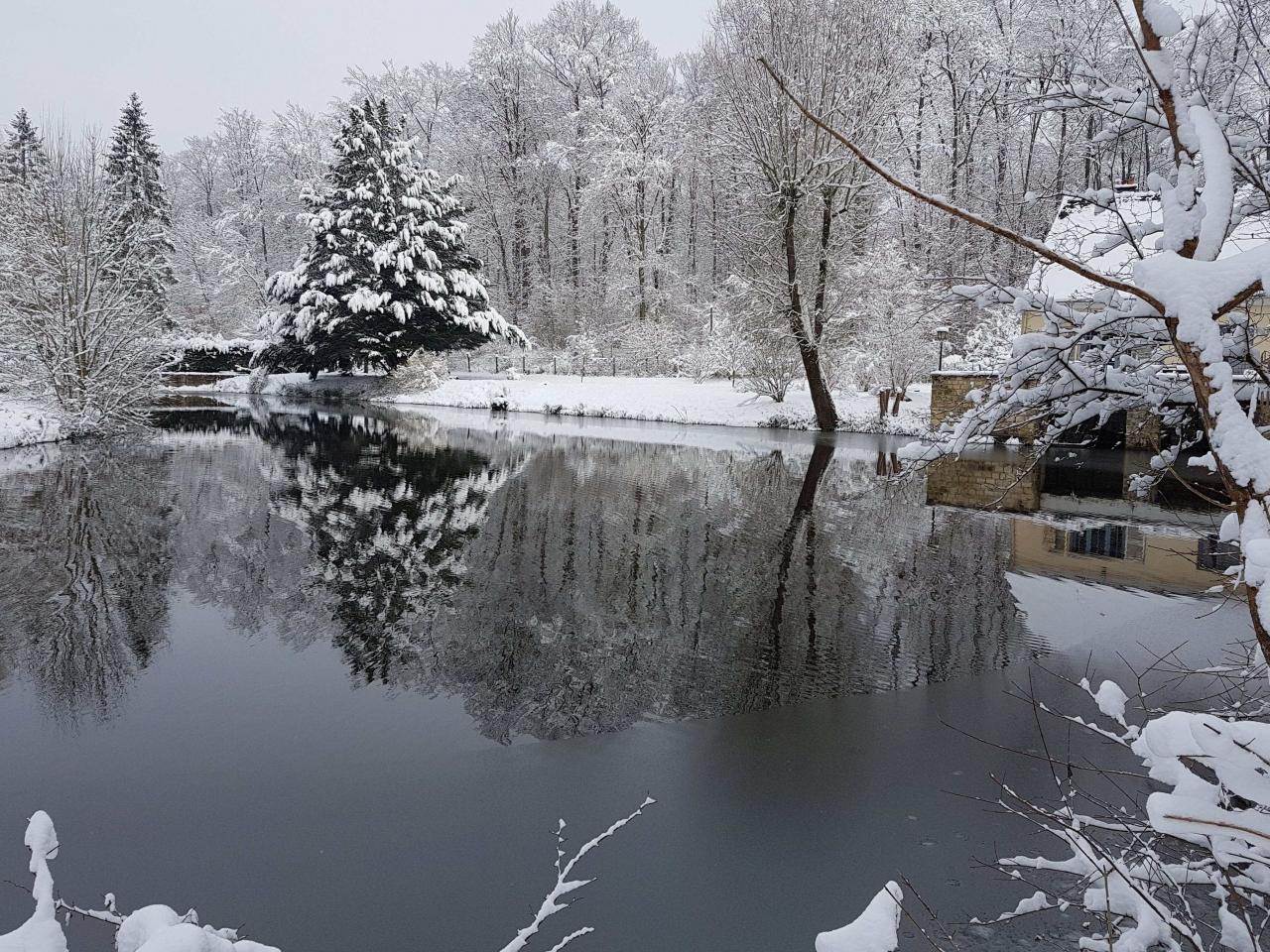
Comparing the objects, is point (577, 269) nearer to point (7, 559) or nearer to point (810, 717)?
point (7, 559)

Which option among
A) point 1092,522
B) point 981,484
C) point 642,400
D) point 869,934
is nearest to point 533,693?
point 869,934

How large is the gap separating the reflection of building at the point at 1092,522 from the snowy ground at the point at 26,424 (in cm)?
1623

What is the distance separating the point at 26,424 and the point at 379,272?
16.7 m

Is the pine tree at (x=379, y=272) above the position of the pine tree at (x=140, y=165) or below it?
below

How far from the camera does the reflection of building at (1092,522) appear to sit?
780 centimetres

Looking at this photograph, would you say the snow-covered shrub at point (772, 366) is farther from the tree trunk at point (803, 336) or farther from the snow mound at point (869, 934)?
the snow mound at point (869, 934)

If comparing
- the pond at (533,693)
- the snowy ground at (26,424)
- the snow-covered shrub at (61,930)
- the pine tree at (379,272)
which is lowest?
the pond at (533,693)

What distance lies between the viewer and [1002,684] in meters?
5.14

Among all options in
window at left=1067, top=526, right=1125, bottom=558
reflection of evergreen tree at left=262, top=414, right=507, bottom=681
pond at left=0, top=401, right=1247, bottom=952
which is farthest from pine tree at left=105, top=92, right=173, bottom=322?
window at left=1067, top=526, right=1125, bottom=558

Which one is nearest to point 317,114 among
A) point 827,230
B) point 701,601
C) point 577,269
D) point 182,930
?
point 577,269

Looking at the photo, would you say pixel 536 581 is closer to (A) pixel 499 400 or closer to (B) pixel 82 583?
(B) pixel 82 583

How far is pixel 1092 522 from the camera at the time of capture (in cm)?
1020

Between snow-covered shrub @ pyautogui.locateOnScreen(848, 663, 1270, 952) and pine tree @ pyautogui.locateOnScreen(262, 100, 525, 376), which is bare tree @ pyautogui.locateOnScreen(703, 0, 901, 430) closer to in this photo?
pine tree @ pyautogui.locateOnScreen(262, 100, 525, 376)

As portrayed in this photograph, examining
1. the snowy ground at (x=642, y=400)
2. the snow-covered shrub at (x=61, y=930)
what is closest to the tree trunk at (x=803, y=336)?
the snowy ground at (x=642, y=400)
